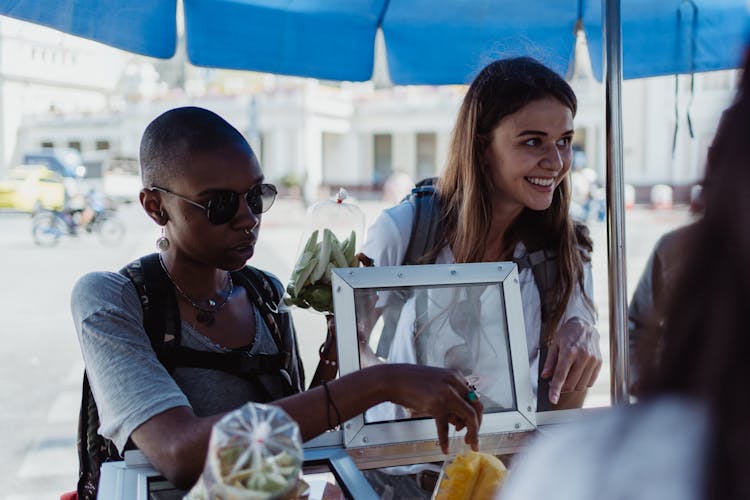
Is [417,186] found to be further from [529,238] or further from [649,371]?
[649,371]

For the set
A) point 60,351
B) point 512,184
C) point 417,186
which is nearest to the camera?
point 512,184

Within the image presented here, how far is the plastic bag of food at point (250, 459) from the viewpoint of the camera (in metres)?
0.76

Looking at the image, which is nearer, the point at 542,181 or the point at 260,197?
the point at 260,197

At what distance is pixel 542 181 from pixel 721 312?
140 cm

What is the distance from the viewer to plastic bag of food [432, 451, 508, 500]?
1094 millimetres

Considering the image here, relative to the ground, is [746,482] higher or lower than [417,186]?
lower

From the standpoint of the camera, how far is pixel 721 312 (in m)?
0.49

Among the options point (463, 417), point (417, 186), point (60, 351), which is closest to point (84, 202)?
point (60, 351)

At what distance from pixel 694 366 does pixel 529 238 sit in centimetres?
144

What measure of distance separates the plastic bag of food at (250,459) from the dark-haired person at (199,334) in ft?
0.96

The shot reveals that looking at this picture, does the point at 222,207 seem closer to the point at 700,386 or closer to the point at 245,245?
the point at 245,245

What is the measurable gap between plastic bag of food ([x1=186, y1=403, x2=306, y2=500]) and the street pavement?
465mm

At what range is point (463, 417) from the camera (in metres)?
1.14

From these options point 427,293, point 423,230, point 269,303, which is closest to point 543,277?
point 423,230
